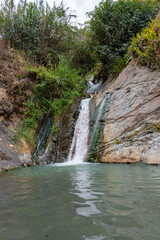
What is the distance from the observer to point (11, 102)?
8195 millimetres

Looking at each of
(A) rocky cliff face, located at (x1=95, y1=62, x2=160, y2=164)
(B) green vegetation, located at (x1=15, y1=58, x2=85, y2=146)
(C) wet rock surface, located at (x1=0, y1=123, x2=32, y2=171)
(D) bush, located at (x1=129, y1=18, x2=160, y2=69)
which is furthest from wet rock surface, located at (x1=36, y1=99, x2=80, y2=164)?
(D) bush, located at (x1=129, y1=18, x2=160, y2=69)

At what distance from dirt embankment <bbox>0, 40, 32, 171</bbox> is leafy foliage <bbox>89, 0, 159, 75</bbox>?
17.4 ft

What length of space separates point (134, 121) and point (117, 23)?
699cm

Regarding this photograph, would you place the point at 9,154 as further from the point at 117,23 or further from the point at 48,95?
the point at 117,23

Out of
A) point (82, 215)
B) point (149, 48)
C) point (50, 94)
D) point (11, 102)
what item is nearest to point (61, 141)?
point (50, 94)

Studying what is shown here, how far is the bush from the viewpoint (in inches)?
267

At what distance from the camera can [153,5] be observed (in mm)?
9922

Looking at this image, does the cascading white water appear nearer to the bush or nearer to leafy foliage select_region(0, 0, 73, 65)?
the bush

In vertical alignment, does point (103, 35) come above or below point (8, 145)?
above

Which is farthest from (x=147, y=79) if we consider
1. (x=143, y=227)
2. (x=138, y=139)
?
(x=143, y=227)

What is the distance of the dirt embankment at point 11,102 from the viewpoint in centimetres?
613

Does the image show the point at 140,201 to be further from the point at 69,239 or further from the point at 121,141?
the point at 121,141

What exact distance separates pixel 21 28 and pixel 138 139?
31.2ft

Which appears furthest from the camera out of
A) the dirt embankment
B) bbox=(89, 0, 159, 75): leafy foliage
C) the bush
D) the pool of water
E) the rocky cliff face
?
bbox=(89, 0, 159, 75): leafy foliage
